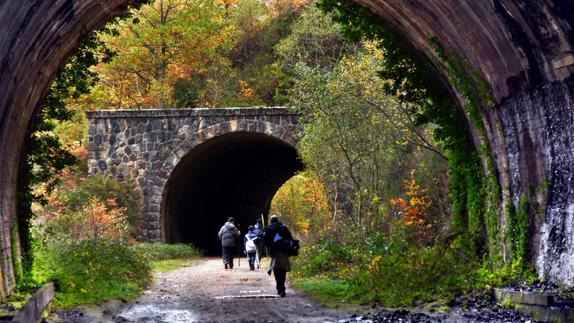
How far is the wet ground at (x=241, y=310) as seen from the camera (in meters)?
10.7

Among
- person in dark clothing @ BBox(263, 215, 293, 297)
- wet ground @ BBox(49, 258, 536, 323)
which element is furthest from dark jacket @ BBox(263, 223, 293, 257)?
wet ground @ BBox(49, 258, 536, 323)

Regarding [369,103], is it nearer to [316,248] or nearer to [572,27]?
[316,248]

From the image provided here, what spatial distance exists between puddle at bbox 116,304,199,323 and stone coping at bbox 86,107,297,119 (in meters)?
14.9

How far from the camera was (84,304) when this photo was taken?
12.4m

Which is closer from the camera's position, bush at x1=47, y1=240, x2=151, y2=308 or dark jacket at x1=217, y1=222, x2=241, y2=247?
bush at x1=47, y1=240, x2=151, y2=308

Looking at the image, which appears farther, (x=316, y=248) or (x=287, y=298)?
(x=316, y=248)

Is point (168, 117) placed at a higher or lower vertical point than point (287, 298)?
higher

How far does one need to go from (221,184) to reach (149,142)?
852 centimetres

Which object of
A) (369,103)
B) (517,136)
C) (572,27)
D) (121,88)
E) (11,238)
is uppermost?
(121,88)

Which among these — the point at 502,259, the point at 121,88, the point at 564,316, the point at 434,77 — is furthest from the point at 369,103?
the point at 121,88

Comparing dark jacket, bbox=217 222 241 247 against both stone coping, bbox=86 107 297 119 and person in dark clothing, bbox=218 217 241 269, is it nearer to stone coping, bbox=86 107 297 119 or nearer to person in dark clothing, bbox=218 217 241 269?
person in dark clothing, bbox=218 217 241 269

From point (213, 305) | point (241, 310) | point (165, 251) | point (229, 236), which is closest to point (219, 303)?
point (213, 305)

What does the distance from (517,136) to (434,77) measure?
2789mm

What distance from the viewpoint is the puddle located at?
11.1 meters
